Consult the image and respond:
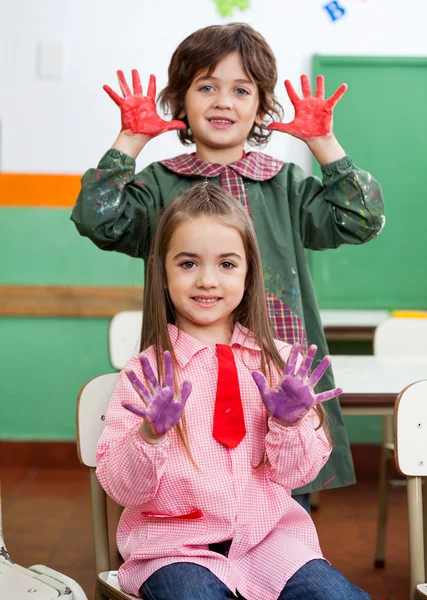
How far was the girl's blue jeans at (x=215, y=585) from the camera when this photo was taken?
1180 mm

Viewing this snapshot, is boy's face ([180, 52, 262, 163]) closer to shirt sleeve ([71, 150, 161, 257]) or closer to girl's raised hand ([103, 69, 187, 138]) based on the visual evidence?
girl's raised hand ([103, 69, 187, 138])

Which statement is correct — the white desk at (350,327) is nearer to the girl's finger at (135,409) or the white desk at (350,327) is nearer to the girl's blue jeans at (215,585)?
the girl's blue jeans at (215,585)

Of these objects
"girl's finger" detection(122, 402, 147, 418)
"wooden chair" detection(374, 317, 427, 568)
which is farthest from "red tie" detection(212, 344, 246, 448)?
"wooden chair" detection(374, 317, 427, 568)

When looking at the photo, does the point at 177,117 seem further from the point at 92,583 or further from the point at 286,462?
the point at 92,583

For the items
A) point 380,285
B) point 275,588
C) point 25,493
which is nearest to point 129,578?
point 275,588

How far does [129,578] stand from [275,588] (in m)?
0.24

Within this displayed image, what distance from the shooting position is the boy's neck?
66.7 inches

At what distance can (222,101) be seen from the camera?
1.62m

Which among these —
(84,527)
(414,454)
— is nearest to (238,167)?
(414,454)

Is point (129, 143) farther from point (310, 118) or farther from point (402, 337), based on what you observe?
point (402, 337)

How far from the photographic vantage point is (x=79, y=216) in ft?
5.29

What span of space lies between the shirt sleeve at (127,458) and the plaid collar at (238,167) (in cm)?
49

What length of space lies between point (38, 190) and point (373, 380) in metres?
2.14

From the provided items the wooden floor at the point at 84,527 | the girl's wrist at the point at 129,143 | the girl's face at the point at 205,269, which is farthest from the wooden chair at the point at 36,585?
the wooden floor at the point at 84,527
